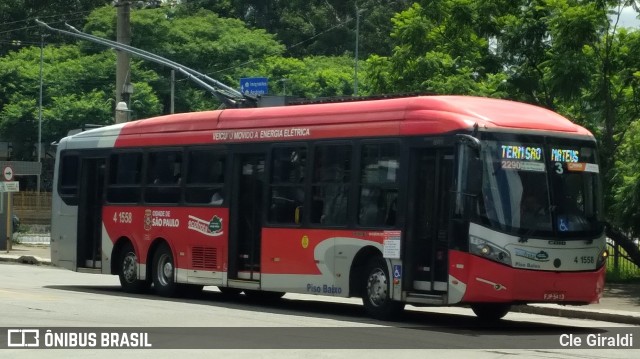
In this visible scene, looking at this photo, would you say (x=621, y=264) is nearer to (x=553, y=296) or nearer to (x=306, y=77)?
(x=553, y=296)

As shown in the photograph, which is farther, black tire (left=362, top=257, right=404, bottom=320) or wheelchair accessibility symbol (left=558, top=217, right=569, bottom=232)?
black tire (left=362, top=257, right=404, bottom=320)

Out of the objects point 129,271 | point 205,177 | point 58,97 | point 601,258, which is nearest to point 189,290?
point 129,271

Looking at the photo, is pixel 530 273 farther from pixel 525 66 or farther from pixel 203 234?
pixel 525 66

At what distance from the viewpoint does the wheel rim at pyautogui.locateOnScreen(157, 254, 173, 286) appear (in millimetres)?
23922

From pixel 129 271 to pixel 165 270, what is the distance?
113 centimetres

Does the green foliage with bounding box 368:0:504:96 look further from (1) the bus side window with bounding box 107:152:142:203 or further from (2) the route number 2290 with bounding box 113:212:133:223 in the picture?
(2) the route number 2290 with bounding box 113:212:133:223

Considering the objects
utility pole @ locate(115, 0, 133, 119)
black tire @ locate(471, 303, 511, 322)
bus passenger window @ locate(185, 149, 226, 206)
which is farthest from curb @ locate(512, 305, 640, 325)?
utility pole @ locate(115, 0, 133, 119)

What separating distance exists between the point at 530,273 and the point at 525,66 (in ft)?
44.7

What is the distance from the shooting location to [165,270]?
24141 millimetres

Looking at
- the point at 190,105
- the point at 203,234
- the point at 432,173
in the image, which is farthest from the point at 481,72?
the point at 190,105

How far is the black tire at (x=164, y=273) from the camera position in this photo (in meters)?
23.9

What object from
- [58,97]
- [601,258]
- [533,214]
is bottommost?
[601,258]

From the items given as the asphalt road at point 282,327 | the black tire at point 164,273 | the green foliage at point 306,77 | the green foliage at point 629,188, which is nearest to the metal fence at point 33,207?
the green foliage at point 306,77

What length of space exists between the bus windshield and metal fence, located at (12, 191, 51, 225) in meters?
53.1
